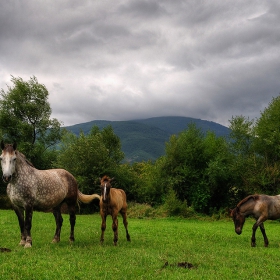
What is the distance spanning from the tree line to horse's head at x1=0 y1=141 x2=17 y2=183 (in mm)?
30676

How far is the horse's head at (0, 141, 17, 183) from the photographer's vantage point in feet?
33.2

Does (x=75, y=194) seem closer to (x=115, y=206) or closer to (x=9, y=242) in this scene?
(x=115, y=206)

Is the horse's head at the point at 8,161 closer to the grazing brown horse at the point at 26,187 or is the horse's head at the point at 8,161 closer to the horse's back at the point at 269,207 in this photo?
the grazing brown horse at the point at 26,187

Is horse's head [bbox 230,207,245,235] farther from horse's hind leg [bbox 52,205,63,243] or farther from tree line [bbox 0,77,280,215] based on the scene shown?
tree line [bbox 0,77,280,215]

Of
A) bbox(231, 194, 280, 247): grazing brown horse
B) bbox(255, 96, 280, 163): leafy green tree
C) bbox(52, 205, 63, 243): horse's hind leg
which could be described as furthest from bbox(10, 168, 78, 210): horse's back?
bbox(255, 96, 280, 163): leafy green tree

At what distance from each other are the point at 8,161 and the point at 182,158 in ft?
113

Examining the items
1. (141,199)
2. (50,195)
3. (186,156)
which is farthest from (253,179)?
(50,195)

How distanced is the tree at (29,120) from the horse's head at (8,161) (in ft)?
116

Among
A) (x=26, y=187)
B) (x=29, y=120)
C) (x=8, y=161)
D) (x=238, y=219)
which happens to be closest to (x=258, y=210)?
(x=238, y=219)

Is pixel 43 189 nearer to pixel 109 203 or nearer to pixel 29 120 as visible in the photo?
pixel 109 203

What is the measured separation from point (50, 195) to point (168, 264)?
5.49 metres

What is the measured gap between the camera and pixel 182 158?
42.9 metres

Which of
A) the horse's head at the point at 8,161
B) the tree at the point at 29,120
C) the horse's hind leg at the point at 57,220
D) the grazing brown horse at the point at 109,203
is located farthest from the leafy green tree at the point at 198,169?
the horse's head at the point at 8,161

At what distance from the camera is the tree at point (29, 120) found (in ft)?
148
